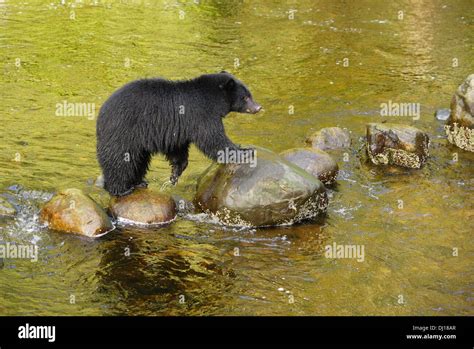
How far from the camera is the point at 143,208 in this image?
8.91m

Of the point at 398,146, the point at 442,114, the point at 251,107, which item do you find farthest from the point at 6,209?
the point at 442,114

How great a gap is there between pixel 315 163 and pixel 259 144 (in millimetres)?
1761

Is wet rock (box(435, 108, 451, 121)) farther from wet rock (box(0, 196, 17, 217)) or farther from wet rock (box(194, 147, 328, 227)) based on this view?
wet rock (box(0, 196, 17, 217))

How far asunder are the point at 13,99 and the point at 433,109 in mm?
8039

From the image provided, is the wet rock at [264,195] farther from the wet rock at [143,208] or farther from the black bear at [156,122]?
the wet rock at [143,208]

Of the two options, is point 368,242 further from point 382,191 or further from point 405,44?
point 405,44

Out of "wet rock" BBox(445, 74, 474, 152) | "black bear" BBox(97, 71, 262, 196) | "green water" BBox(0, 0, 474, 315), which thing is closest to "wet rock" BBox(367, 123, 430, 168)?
"green water" BBox(0, 0, 474, 315)

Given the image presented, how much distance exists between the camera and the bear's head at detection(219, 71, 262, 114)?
29.7 ft

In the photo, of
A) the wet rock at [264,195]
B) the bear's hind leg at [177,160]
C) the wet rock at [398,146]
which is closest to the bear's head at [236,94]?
the wet rock at [264,195]

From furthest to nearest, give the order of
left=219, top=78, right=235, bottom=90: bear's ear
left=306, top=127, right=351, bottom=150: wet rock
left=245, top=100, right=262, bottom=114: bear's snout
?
left=306, top=127, right=351, bottom=150: wet rock, left=245, top=100, right=262, bottom=114: bear's snout, left=219, top=78, right=235, bottom=90: bear's ear

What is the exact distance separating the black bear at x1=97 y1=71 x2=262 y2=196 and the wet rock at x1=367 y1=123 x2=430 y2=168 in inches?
115

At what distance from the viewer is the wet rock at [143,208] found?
8.85 metres

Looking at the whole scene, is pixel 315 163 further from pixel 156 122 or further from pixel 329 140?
pixel 156 122

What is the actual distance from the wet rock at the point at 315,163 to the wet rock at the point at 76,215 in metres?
2.95
